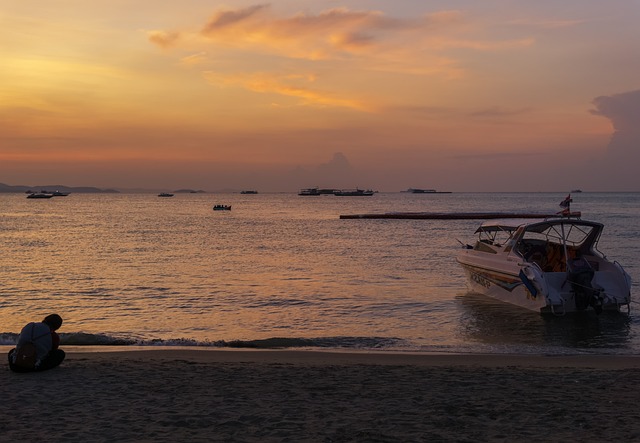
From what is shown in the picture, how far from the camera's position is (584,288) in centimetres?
1808

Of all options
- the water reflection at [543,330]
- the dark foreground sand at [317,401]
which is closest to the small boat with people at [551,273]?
the water reflection at [543,330]

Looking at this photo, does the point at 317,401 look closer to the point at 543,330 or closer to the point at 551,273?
the point at 543,330

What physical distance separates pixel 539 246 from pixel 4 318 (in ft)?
55.7

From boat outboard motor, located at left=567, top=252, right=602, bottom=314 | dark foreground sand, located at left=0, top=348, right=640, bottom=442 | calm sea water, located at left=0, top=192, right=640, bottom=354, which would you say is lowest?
calm sea water, located at left=0, top=192, right=640, bottom=354

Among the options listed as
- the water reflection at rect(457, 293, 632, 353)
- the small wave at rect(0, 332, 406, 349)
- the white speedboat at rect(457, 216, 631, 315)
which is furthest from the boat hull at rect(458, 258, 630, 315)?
the small wave at rect(0, 332, 406, 349)

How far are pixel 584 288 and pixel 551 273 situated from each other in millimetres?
1025

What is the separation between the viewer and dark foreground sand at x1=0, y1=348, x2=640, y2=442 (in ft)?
24.1

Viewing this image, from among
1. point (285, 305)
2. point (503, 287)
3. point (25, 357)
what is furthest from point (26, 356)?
point (503, 287)

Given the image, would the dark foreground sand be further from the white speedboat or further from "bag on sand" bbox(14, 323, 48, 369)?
the white speedboat

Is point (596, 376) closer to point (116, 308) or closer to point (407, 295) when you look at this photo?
point (407, 295)

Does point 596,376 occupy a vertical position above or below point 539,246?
below

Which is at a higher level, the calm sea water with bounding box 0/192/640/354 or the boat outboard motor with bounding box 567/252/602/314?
the boat outboard motor with bounding box 567/252/602/314

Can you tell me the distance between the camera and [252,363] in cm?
1170

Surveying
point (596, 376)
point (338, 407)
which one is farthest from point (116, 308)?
point (596, 376)
